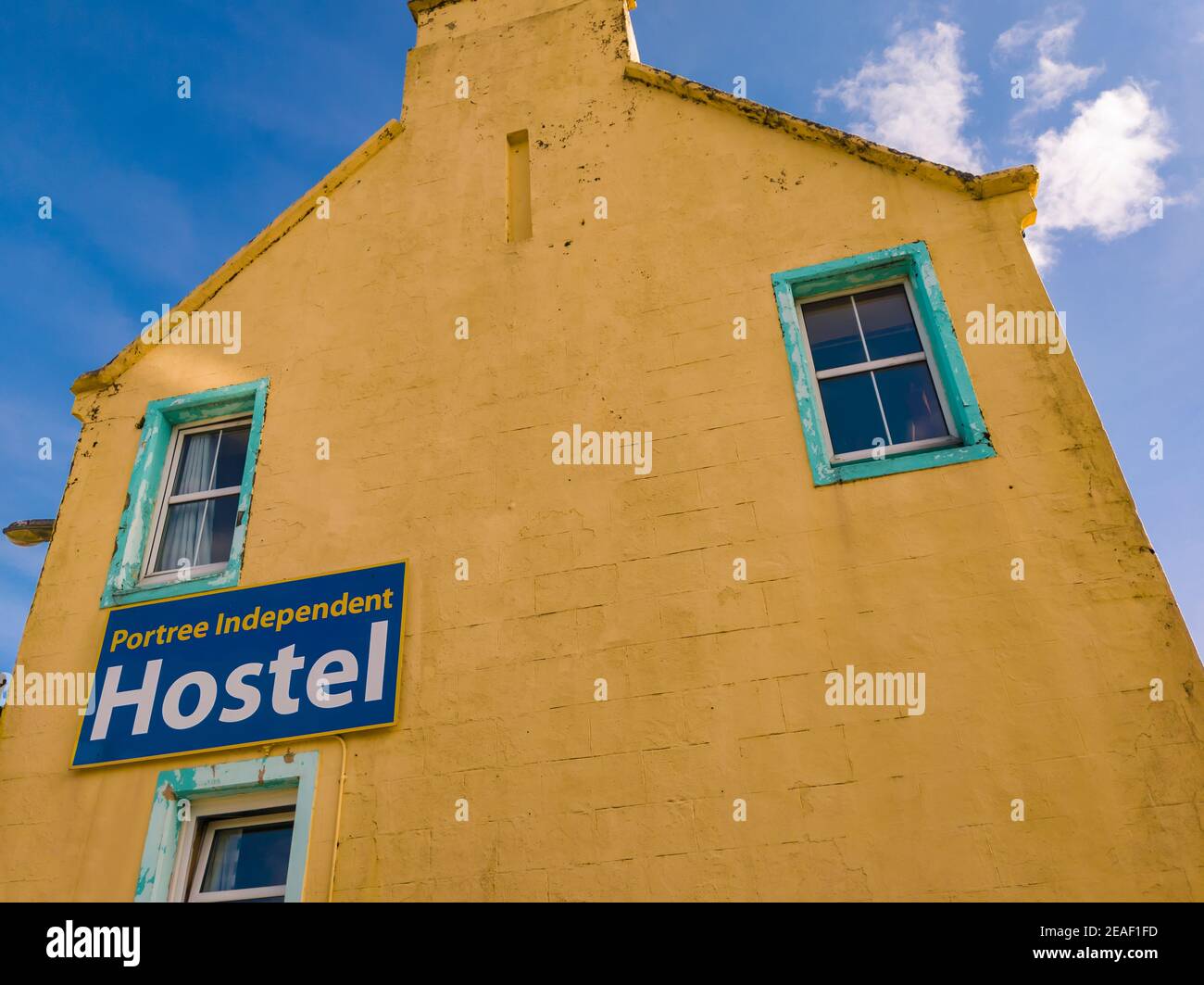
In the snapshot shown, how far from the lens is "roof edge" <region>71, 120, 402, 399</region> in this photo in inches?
331

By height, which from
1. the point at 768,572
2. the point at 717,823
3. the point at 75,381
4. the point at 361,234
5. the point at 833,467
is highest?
the point at 361,234

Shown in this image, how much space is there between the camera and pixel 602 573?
6.34 metres

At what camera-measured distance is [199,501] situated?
25.4ft

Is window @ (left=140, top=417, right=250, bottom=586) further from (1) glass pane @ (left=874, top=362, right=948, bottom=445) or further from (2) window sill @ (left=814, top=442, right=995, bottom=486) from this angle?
(1) glass pane @ (left=874, top=362, right=948, bottom=445)

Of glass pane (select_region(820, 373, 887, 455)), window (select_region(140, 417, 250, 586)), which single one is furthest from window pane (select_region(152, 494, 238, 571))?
glass pane (select_region(820, 373, 887, 455))

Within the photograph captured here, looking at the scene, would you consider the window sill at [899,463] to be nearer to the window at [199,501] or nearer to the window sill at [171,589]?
the window sill at [171,589]

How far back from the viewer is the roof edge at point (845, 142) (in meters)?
6.95

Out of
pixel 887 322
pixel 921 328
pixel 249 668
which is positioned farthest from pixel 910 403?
pixel 249 668

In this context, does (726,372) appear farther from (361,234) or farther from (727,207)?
(361,234)

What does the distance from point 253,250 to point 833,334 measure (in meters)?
5.37

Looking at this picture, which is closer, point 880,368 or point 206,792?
point 206,792

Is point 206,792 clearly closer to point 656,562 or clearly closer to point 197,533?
point 197,533
